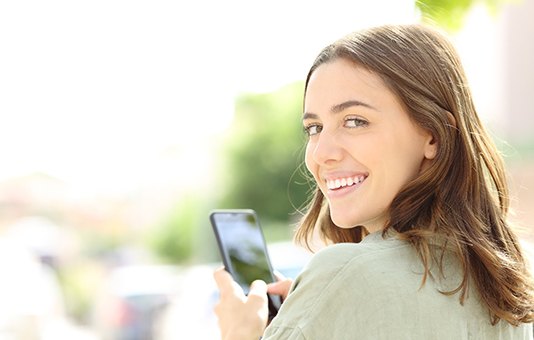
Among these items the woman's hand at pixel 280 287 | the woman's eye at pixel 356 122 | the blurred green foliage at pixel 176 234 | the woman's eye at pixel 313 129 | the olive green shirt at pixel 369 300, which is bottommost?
the blurred green foliage at pixel 176 234

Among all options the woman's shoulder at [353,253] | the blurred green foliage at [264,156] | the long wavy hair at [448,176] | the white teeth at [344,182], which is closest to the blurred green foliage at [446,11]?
the long wavy hair at [448,176]

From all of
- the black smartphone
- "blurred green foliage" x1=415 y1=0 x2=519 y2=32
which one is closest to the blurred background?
"blurred green foliage" x1=415 y1=0 x2=519 y2=32

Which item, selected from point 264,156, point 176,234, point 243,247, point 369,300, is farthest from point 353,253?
point 176,234

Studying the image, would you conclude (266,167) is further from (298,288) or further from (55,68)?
(298,288)

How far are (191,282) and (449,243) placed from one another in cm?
847

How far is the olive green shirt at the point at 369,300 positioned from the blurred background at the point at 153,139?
143 centimetres

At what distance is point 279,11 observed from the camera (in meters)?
3.82

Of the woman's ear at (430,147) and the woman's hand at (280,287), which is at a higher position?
the woman's ear at (430,147)

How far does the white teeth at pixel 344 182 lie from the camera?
1588mm

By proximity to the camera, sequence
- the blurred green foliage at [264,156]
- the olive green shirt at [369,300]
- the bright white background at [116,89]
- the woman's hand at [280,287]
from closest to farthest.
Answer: the olive green shirt at [369,300], the woman's hand at [280,287], the bright white background at [116,89], the blurred green foliage at [264,156]

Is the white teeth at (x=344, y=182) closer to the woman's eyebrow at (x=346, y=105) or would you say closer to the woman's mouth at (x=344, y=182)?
the woman's mouth at (x=344, y=182)

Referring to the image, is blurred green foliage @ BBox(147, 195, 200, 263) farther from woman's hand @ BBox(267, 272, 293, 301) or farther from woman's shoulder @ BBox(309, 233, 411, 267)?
woman's shoulder @ BBox(309, 233, 411, 267)

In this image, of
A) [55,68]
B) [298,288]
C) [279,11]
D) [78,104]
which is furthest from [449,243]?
[78,104]

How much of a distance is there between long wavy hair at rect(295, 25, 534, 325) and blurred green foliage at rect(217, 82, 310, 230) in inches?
790
